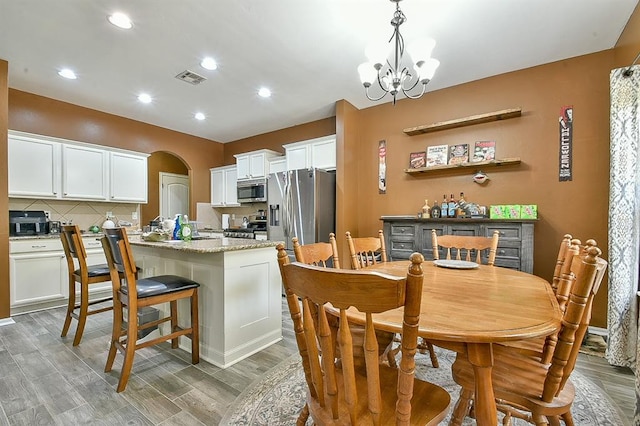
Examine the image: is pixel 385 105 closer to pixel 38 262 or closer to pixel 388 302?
pixel 388 302

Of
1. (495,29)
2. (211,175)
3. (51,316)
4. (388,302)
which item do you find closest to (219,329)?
(388,302)

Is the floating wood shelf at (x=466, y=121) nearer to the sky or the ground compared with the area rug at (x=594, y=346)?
nearer to the sky

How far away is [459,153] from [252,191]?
11.2 ft

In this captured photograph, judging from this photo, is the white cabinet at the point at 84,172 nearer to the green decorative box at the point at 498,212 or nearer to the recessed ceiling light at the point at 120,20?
the recessed ceiling light at the point at 120,20

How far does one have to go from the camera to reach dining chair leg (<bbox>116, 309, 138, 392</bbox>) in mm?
1882

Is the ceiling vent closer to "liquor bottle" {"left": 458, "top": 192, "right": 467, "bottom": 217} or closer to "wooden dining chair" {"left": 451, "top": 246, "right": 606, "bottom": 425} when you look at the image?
"liquor bottle" {"left": 458, "top": 192, "right": 467, "bottom": 217}

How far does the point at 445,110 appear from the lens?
3.66 meters

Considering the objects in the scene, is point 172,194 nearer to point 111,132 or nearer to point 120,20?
point 111,132

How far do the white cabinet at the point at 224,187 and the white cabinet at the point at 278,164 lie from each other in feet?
3.05

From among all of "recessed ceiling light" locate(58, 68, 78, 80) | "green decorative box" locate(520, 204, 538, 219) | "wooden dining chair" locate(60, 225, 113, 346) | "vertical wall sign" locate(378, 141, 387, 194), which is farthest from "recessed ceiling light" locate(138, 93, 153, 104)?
"green decorative box" locate(520, 204, 538, 219)

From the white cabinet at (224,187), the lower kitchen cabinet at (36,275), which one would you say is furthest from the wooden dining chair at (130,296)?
the white cabinet at (224,187)

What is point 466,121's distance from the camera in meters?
3.40

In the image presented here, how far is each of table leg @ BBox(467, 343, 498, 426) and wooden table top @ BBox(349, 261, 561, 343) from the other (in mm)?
84

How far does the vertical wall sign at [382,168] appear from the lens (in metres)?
→ 4.11
